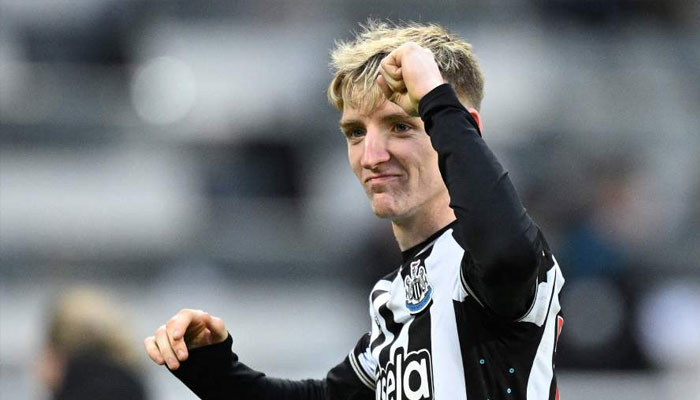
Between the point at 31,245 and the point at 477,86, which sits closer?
the point at 477,86

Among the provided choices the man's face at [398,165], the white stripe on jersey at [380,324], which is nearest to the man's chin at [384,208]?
the man's face at [398,165]

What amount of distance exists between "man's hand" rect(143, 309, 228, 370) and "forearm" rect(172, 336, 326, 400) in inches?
2.7

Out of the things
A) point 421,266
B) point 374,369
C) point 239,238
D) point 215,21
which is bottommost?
point 374,369

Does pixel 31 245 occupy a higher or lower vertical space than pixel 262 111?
lower

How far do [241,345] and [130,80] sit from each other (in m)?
2.64

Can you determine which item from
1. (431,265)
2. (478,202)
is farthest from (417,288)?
(478,202)

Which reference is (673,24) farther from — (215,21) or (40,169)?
(40,169)

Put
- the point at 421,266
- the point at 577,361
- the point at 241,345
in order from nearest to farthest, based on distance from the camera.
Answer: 1. the point at 421,266
2. the point at 577,361
3. the point at 241,345

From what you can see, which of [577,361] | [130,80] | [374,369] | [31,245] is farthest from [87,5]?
[374,369]

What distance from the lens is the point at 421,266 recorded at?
2.54m

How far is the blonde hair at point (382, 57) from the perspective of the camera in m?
2.64

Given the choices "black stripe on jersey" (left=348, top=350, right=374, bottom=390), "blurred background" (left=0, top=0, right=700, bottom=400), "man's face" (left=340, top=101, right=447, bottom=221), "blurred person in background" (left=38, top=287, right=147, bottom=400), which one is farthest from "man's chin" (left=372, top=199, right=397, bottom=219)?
"blurred background" (left=0, top=0, right=700, bottom=400)

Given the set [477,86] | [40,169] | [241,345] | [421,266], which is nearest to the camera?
[421,266]

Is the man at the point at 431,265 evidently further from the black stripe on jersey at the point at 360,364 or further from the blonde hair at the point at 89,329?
the blonde hair at the point at 89,329
